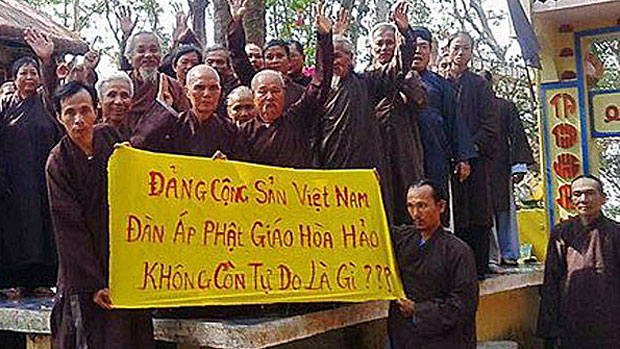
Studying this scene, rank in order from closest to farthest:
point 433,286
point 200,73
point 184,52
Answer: point 200,73, point 433,286, point 184,52

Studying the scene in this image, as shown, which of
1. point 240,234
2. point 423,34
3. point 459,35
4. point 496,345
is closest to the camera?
point 240,234

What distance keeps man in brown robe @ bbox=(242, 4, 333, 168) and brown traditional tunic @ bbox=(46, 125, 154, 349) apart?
984 millimetres

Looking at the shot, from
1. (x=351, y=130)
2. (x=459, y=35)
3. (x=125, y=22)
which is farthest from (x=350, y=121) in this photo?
(x=125, y=22)

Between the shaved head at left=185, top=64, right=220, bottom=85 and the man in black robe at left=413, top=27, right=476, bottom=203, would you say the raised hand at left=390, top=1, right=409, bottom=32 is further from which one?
the shaved head at left=185, top=64, right=220, bottom=85

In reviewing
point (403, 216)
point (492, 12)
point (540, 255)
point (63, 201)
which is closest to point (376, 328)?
point (403, 216)

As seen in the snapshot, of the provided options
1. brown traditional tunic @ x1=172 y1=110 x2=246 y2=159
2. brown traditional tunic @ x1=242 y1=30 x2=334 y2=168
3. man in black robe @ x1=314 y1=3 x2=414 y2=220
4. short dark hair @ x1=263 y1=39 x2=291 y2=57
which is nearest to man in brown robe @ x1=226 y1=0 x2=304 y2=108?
short dark hair @ x1=263 y1=39 x2=291 y2=57

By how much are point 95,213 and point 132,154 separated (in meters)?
0.31

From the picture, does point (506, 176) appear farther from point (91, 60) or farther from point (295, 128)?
point (91, 60)

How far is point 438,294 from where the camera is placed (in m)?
4.27

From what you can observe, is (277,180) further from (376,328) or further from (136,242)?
(376,328)

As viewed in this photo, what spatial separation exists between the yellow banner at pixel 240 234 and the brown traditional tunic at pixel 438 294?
0.40 ft

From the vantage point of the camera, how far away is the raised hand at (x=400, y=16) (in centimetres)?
497

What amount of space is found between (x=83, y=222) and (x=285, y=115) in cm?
148

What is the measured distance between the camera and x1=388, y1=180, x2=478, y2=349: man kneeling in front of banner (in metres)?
4.19
